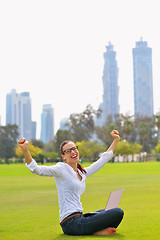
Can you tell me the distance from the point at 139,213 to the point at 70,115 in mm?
124602

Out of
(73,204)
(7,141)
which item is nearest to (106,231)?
(73,204)

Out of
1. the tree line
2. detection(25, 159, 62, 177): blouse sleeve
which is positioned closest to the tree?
the tree line

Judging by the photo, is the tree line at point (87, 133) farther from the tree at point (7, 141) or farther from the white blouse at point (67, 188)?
the white blouse at point (67, 188)

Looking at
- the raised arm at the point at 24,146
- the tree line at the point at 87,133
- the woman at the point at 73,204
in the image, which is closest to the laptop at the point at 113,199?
the woman at the point at 73,204

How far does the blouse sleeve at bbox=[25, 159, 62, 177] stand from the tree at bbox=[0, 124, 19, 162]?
124 metres

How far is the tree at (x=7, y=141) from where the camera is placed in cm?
12831

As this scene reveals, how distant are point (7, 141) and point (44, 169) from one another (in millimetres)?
125983

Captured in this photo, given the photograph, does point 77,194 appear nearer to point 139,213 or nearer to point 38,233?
point 38,233

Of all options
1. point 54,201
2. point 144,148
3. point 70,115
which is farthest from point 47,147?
point 54,201

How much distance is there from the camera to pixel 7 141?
130 m

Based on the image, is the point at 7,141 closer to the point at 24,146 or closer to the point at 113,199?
the point at 113,199

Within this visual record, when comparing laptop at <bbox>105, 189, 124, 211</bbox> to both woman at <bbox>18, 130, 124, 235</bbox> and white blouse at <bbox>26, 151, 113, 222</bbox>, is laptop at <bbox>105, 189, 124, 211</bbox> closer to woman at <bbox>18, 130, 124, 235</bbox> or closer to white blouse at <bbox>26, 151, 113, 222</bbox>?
woman at <bbox>18, 130, 124, 235</bbox>

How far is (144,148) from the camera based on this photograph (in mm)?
144500

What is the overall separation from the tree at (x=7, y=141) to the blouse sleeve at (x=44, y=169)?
124 m
